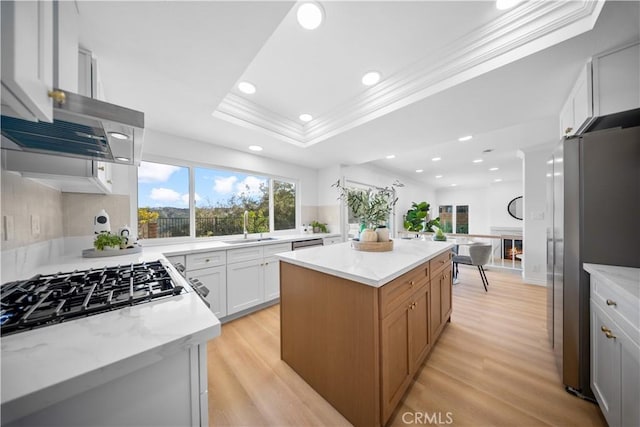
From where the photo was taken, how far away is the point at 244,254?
267cm

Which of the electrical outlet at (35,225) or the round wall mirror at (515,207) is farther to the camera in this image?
the round wall mirror at (515,207)

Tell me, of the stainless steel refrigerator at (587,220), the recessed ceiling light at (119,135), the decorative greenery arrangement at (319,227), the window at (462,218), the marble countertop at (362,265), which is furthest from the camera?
the window at (462,218)

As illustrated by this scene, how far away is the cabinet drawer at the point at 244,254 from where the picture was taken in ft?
8.36

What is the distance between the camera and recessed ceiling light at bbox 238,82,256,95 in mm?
2043

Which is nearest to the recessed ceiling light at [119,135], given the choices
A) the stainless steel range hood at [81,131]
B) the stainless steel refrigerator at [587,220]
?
the stainless steel range hood at [81,131]

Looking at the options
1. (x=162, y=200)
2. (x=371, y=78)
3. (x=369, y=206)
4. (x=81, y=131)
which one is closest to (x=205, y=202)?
(x=162, y=200)

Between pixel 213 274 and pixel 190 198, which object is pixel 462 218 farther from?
pixel 190 198

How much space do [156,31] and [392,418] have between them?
8.84ft

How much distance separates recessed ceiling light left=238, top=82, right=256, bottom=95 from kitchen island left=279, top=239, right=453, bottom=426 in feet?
5.37

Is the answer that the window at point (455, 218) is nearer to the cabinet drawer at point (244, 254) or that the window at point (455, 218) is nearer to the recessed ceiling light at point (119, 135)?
the cabinet drawer at point (244, 254)

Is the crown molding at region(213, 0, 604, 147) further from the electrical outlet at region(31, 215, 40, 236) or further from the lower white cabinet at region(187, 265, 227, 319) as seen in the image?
the lower white cabinet at region(187, 265, 227, 319)

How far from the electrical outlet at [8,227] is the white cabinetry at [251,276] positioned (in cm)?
156

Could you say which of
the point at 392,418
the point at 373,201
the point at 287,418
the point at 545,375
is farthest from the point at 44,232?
the point at 545,375

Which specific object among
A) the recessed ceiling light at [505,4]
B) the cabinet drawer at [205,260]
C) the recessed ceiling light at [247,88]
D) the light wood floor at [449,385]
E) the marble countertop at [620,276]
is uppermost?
the recessed ceiling light at [505,4]
